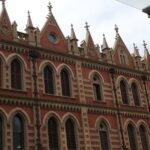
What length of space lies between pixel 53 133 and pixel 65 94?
3.24 metres

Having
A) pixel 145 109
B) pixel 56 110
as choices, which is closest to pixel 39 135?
pixel 56 110

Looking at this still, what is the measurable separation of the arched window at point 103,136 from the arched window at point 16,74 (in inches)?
303

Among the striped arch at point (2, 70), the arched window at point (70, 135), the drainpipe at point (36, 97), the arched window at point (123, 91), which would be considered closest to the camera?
the striped arch at point (2, 70)

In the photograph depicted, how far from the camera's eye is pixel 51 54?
23.1 meters

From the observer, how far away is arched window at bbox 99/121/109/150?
23.8 metres

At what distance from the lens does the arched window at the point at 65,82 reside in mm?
23125

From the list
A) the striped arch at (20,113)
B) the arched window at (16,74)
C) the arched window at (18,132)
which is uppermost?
the arched window at (16,74)

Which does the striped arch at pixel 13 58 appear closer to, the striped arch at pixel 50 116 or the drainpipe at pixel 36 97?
the drainpipe at pixel 36 97

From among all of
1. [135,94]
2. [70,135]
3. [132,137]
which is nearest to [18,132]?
[70,135]

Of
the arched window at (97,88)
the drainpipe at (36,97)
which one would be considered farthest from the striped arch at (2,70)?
the arched window at (97,88)

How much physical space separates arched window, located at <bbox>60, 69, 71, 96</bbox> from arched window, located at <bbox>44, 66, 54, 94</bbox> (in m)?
1.01

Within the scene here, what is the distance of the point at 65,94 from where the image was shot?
22984 millimetres

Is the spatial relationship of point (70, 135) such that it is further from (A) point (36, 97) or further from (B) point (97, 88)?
(B) point (97, 88)

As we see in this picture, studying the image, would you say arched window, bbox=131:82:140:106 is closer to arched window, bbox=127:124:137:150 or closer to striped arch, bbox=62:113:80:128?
arched window, bbox=127:124:137:150
